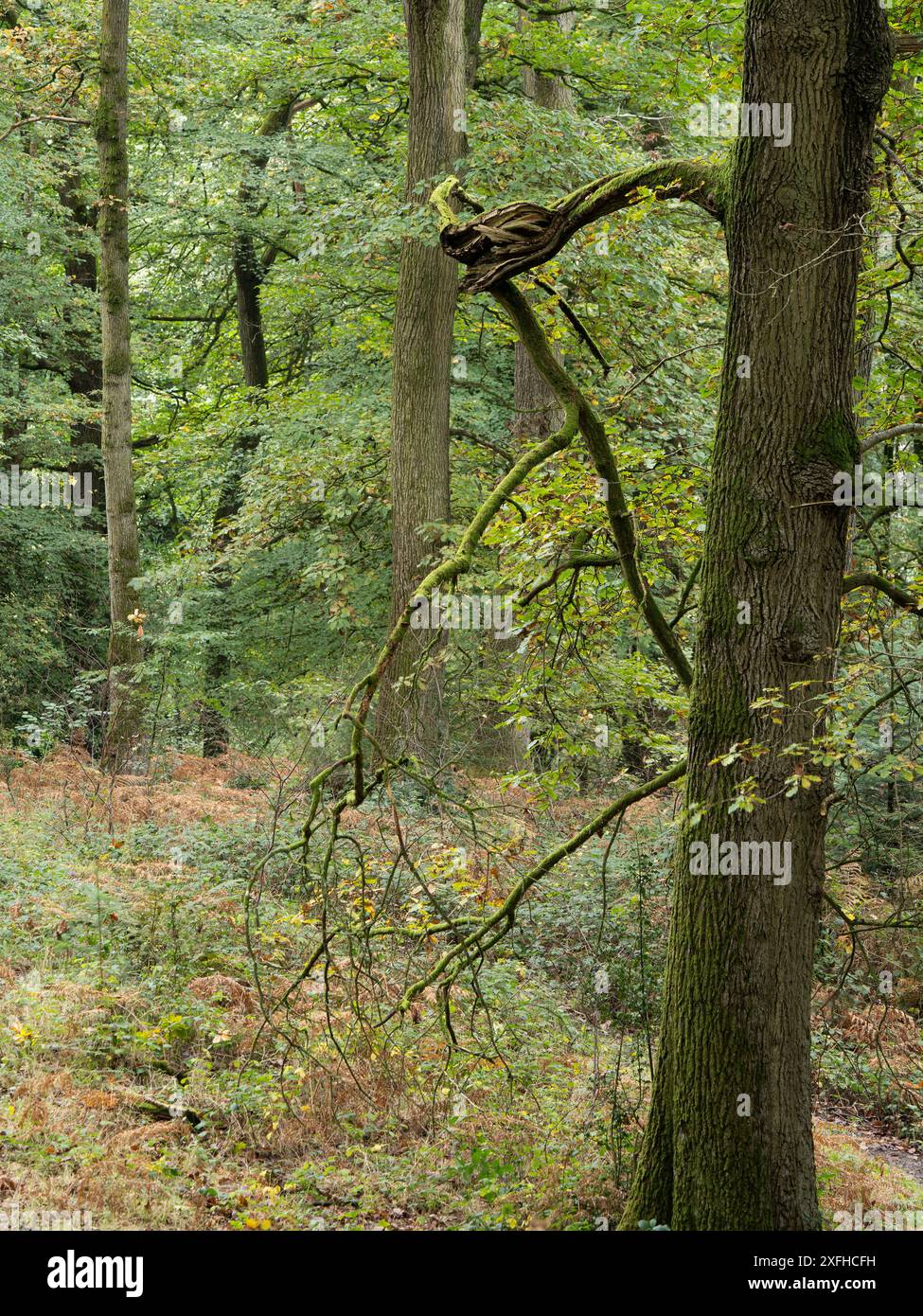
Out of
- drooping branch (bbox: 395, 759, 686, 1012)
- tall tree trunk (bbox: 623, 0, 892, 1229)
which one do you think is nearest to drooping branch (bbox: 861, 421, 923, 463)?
tall tree trunk (bbox: 623, 0, 892, 1229)

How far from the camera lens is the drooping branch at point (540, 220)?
5.20 m

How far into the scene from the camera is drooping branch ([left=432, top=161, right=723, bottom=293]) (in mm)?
5203

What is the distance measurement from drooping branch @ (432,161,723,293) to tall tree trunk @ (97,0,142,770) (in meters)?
9.27

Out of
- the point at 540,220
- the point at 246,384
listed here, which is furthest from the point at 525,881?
the point at 246,384

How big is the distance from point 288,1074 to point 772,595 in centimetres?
405

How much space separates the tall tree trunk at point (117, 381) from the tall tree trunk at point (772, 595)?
962 centimetres

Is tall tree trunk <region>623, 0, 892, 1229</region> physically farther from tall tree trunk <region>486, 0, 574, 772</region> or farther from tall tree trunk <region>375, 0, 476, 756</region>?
tall tree trunk <region>486, 0, 574, 772</region>

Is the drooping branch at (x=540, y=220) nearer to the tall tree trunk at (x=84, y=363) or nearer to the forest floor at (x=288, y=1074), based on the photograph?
the forest floor at (x=288, y=1074)

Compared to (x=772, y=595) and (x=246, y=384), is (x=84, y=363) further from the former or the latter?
(x=772, y=595)

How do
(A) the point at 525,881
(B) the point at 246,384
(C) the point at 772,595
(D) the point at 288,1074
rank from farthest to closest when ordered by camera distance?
(B) the point at 246,384 < (D) the point at 288,1074 < (A) the point at 525,881 < (C) the point at 772,595

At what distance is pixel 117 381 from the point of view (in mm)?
14312
